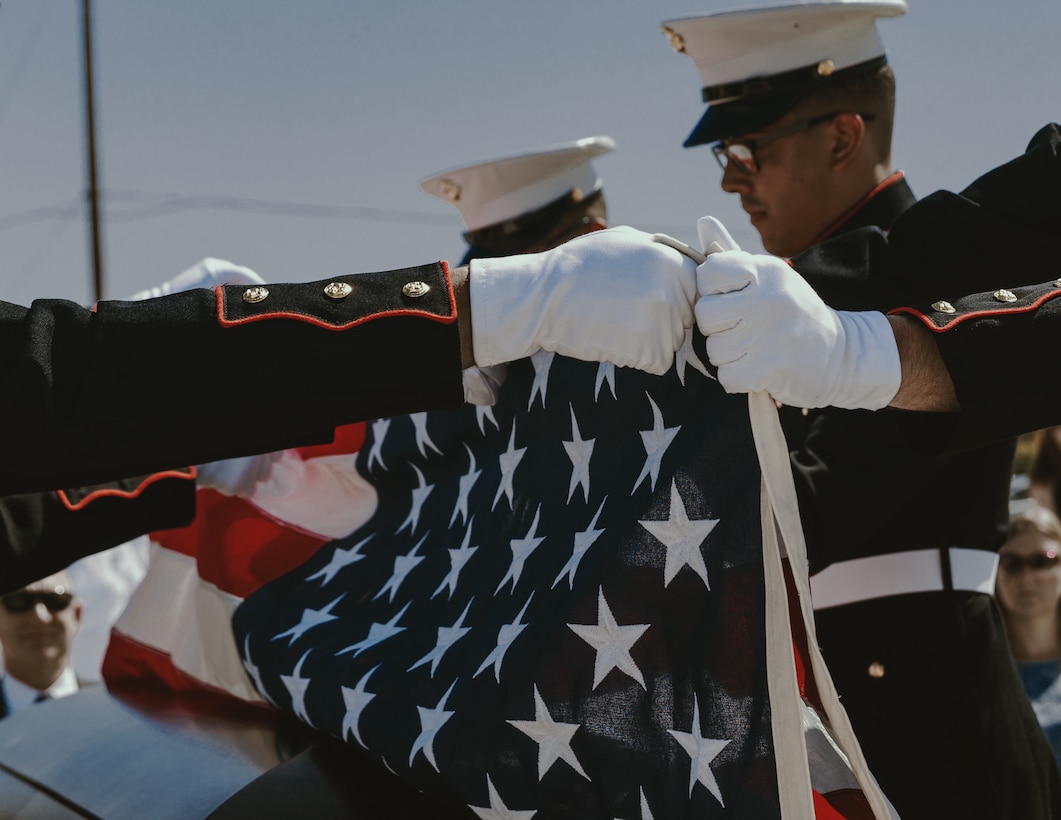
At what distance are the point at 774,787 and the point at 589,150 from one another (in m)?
4.32

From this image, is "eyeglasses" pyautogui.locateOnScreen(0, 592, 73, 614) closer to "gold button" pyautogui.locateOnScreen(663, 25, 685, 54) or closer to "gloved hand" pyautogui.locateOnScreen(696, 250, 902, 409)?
"gold button" pyautogui.locateOnScreen(663, 25, 685, 54)

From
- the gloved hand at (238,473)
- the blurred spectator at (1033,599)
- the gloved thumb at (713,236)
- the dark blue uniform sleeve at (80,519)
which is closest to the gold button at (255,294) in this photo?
the gloved thumb at (713,236)

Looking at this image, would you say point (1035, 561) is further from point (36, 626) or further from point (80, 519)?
point (36, 626)

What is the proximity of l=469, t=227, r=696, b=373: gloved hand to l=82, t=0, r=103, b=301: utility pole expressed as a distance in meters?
12.5

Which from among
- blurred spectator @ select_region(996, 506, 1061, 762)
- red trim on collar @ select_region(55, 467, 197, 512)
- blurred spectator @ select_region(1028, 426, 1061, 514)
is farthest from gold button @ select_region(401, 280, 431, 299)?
blurred spectator @ select_region(1028, 426, 1061, 514)

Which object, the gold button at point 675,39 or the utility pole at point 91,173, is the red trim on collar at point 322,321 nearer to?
the gold button at point 675,39

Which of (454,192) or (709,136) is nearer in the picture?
(709,136)

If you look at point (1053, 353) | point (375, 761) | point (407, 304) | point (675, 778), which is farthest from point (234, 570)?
point (1053, 353)

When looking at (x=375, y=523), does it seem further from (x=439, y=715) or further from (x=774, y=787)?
(x=774, y=787)

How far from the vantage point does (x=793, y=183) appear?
9.12 feet

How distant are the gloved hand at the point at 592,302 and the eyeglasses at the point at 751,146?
1.37m

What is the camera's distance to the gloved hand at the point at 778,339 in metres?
1.39

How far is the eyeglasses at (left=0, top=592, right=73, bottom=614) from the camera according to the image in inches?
186

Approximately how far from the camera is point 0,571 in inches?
91.6
